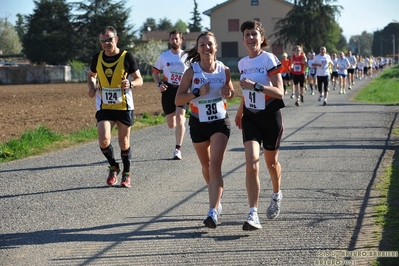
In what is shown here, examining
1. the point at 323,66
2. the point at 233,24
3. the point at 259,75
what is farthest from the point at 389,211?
the point at 233,24

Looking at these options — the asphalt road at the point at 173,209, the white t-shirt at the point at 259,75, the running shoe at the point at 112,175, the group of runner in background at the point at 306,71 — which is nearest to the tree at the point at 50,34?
the group of runner in background at the point at 306,71

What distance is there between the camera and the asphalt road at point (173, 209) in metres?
6.11

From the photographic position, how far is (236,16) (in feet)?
326

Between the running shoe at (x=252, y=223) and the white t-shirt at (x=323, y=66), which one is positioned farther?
the white t-shirt at (x=323, y=66)

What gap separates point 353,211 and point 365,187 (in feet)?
5.02

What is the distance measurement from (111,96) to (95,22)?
80.5 metres

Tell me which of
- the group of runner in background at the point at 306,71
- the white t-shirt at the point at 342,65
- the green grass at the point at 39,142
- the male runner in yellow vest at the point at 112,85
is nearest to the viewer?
the male runner in yellow vest at the point at 112,85

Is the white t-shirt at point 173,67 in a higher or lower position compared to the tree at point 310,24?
lower

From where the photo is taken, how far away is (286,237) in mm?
6551

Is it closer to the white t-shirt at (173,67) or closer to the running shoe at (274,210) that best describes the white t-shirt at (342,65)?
the white t-shirt at (173,67)

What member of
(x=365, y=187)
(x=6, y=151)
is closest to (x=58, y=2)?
(x=6, y=151)

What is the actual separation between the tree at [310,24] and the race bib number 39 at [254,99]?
81.4 meters

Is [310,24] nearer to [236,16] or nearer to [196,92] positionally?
[236,16]

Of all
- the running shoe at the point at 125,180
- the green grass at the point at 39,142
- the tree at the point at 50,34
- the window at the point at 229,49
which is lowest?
the green grass at the point at 39,142
